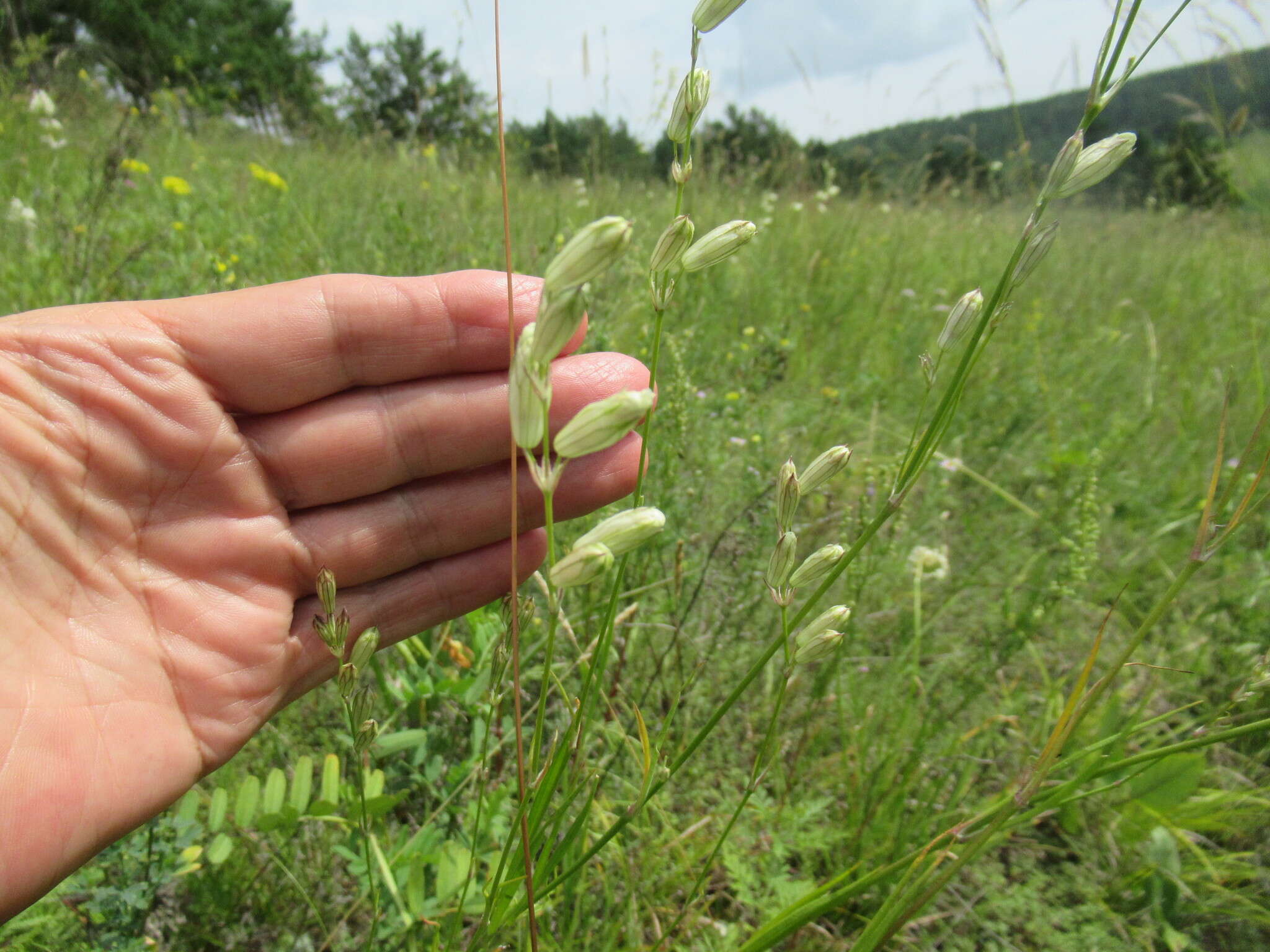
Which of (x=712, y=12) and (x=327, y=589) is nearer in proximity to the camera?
(x=712, y=12)

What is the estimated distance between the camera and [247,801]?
1224 millimetres

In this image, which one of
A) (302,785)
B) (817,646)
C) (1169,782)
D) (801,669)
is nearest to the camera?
(817,646)

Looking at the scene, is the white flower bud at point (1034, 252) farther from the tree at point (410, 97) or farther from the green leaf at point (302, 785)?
the tree at point (410, 97)

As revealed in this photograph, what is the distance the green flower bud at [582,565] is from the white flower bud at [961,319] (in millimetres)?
476

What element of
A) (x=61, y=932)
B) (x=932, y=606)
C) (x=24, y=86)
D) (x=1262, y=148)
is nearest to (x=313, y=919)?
(x=61, y=932)

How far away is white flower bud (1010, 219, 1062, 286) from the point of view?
73 centimetres

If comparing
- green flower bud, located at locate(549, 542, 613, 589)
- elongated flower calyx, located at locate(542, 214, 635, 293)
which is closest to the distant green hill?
elongated flower calyx, located at locate(542, 214, 635, 293)

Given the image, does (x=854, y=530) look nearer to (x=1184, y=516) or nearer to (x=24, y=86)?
(x=1184, y=516)

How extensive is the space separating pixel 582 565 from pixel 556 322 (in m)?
0.21

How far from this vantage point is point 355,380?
1.32 m

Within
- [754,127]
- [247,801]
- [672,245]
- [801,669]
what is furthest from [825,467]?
[754,127]

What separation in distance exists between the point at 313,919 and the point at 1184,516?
2993 mm

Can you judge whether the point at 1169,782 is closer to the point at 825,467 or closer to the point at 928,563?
the point at 928,563

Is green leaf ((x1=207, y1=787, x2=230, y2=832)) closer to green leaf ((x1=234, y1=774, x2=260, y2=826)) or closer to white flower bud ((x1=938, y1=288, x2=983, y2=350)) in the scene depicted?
green leaf ((x1=234, y1=774, x2=260, y2=826))
